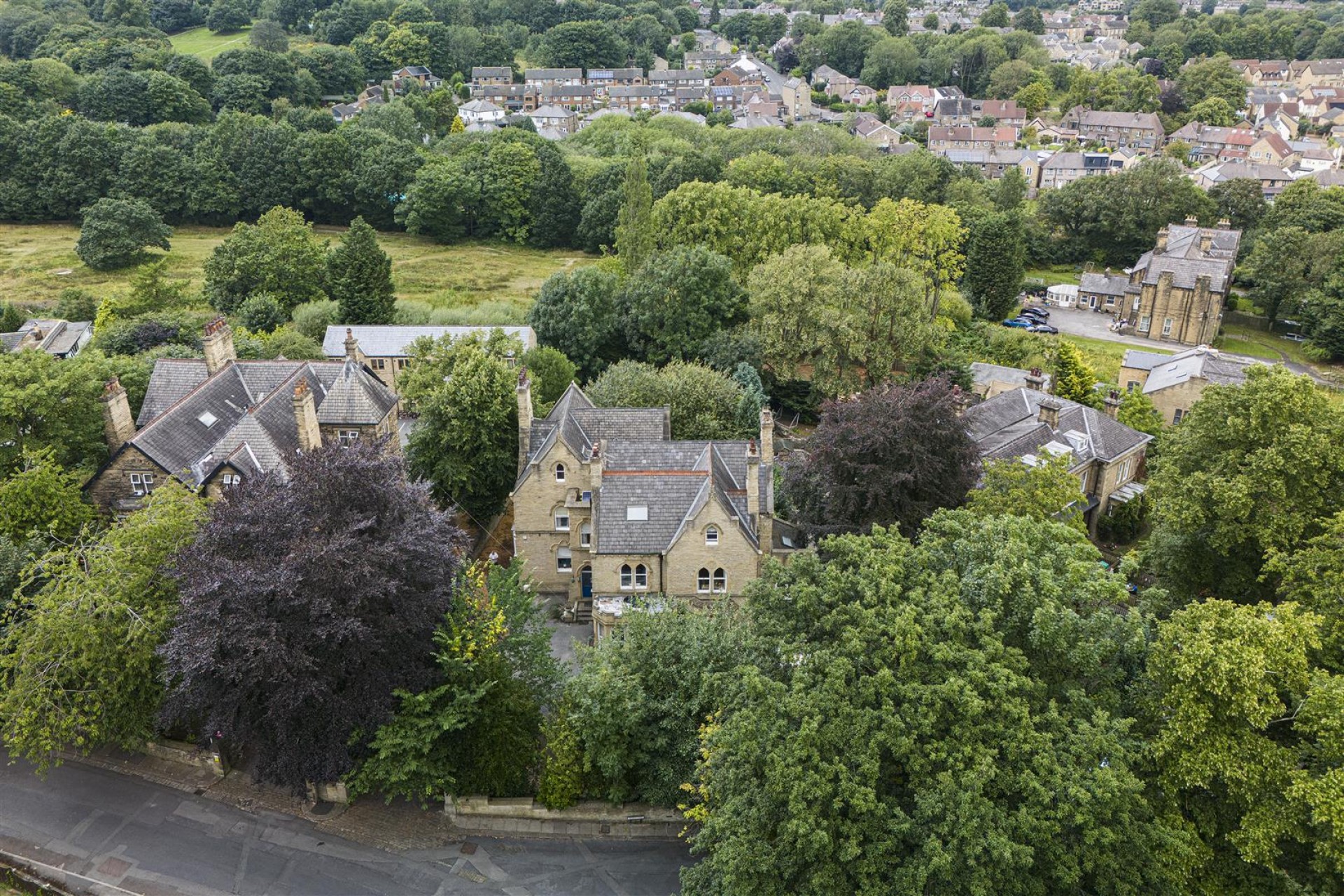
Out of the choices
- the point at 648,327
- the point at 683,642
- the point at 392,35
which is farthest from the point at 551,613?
the point at 392,35

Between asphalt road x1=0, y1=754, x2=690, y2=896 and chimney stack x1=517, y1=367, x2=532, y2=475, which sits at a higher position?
chimney stack x1=517, y1=367, x2=532, y2=475

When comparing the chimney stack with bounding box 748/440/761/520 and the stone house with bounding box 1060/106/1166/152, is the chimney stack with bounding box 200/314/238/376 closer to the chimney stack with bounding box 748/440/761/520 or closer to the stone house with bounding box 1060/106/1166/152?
the chimney stack with bounding box 748/440/761/520

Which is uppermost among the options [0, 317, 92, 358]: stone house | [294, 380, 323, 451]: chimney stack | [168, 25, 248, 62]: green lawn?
Result: [168, 25, 248, 62]: green lawn

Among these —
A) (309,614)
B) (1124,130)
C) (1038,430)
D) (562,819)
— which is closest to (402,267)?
(1038,430)

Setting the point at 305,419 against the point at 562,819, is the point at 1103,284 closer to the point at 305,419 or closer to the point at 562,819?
the point at 305,419

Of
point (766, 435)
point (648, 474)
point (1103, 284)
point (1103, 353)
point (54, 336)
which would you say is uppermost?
point (766, 435)

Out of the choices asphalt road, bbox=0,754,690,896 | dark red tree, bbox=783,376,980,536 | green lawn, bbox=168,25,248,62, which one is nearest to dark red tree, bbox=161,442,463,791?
asphalt road, bbox=0,754,690,896
